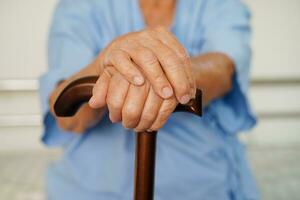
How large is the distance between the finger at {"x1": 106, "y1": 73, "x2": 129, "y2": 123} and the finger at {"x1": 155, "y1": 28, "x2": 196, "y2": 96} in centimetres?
5

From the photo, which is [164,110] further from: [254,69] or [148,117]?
[254,69]

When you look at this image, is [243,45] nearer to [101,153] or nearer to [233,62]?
[233,62]

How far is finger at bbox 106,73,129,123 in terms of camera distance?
0.95 feet

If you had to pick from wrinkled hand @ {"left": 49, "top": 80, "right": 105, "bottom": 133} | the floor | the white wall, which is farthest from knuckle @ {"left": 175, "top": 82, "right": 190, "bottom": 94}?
the white wall

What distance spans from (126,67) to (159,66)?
0.08ft

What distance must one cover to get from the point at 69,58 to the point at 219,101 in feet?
0.80

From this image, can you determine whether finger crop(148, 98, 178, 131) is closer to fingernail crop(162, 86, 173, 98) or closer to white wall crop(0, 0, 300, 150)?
fingernail crop(162, 86, 173, 98)

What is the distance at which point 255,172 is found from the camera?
1098 millimetres

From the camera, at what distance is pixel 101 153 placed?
573 millimetres

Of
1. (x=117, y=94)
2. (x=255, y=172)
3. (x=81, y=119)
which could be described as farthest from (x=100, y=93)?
(x=255, y=172)

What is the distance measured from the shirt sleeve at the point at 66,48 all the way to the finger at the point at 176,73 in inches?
11.1

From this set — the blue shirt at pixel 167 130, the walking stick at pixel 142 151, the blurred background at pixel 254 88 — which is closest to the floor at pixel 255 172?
the blurred background at pixel 254 88

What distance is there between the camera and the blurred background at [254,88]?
1.16m

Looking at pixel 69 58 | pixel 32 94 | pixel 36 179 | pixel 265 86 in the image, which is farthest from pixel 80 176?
pixel 265 86
